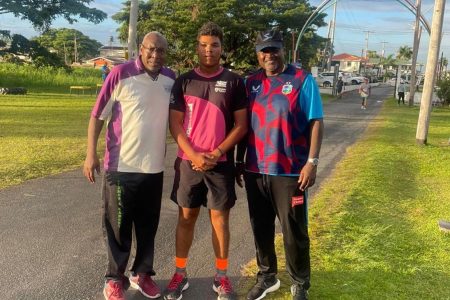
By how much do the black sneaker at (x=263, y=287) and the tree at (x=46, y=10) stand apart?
2669 cm

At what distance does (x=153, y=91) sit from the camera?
10.9ft

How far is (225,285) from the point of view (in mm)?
3525

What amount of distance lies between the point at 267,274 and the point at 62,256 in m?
1.84

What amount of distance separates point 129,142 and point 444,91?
3136 centimetres

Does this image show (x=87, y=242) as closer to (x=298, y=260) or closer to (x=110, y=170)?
(x=110, y=170)

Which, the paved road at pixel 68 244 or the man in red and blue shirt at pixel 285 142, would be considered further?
the paved road at pixel 68 244

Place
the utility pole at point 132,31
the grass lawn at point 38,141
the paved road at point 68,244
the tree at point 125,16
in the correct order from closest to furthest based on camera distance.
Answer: the paved road at point 68,244 < the grass lawn at point 38,141 < the utility pole at point 132,31 < the tree at point 125,16

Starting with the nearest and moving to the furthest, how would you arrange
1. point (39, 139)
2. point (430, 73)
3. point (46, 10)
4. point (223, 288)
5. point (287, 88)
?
point (287, 88), point (223, 288), point (39, 139), point (430, 73), point (46, 10)

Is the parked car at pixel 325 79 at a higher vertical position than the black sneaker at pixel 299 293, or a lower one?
higher

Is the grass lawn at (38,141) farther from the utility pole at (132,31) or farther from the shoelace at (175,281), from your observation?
the shoelace at (175,281)

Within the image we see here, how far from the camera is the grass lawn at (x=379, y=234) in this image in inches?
150

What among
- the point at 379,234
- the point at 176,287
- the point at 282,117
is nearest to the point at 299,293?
the point at 176,287

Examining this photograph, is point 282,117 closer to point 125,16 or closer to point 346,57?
point 125,16

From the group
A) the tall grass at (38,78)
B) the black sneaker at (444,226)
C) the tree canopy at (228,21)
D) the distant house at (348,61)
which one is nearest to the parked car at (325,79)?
the tree canopy at (228,21)
